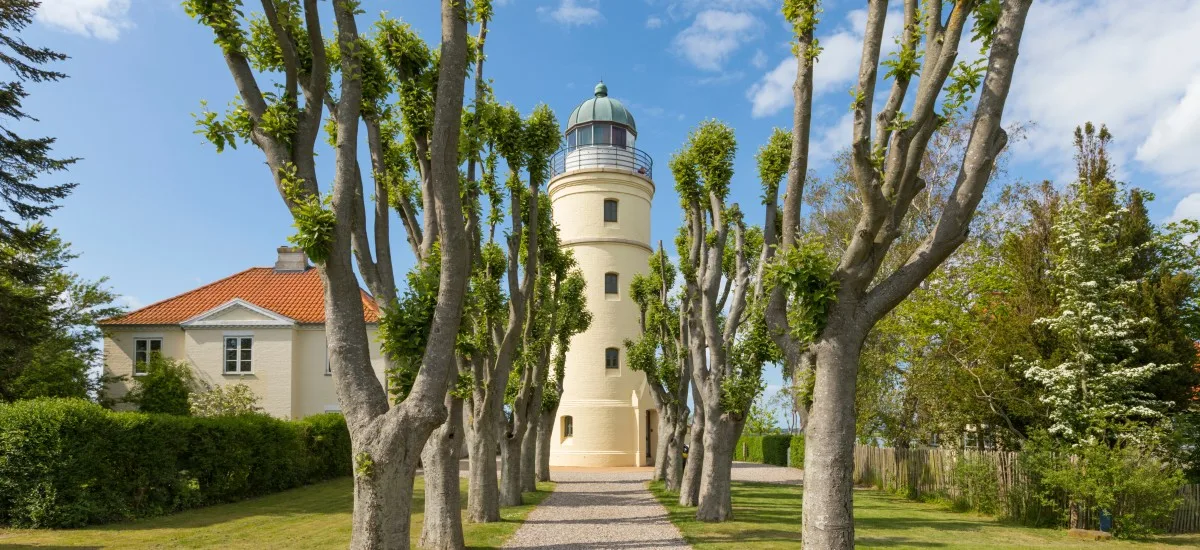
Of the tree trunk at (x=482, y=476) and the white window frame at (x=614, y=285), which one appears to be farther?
the white window frame at (x=614, y=285)

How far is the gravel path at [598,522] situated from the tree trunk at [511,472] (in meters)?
0.68

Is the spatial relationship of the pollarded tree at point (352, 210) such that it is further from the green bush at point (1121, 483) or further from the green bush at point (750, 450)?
Result: the green bush at point (750, 450)

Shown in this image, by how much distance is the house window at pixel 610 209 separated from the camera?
99.9 ft

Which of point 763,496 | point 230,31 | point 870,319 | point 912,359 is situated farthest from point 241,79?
point 912,359

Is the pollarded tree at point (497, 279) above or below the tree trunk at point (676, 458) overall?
above

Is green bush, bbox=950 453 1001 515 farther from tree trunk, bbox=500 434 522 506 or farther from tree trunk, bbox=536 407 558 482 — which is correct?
tree trunk, bbox=536 407 558 482

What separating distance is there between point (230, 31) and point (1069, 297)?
50.7ft

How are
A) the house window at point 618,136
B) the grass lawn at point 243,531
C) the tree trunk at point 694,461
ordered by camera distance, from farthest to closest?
the house window at point 618,136, the tree trunk at point 694,461, the grass lawn at point 243,531

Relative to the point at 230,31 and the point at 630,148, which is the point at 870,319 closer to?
the point at 230,31

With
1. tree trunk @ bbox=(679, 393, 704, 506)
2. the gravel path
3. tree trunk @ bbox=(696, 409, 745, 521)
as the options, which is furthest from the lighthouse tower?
tree trunk @ bbox=(696, 409, 745, 521)

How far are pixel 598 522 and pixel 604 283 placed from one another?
1643cm

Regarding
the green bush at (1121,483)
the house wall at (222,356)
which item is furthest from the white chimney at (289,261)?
the green bush at (1121,483)

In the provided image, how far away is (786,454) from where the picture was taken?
3462 centimetres

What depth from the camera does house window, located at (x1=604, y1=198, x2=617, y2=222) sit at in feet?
99.9
